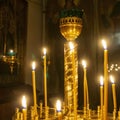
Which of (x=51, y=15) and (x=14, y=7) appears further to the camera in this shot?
(x=51, y=15)

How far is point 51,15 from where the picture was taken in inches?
189

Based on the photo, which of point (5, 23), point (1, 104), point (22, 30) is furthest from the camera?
point (22, 30)

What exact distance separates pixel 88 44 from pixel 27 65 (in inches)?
45.2

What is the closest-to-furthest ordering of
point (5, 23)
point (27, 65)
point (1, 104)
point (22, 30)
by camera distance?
point (1, 104) < point (5, 23) < point (22, 30) < point (27, 65)

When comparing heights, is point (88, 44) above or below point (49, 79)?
above

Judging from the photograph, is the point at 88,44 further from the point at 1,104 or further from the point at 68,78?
the point at 68,78

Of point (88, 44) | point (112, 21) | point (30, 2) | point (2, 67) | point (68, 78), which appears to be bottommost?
point (68, 78)

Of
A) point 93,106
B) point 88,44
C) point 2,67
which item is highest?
point 88,44

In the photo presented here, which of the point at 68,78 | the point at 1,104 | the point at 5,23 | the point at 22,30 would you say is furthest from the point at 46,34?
the point at 68,78

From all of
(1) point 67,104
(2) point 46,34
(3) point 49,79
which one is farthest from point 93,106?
(1) point 67,104

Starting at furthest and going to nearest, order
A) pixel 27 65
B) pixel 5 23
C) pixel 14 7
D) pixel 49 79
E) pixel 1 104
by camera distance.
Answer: pixel 49 79 < pixel 27 65 < pixel 14 7 < pixel 5 23 < pixel 1 104

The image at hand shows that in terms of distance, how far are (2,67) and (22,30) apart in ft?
3.14

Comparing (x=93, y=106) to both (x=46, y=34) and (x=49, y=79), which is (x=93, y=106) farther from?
(x=46, y=34)

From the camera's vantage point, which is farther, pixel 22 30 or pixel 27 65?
pixel 27 65
